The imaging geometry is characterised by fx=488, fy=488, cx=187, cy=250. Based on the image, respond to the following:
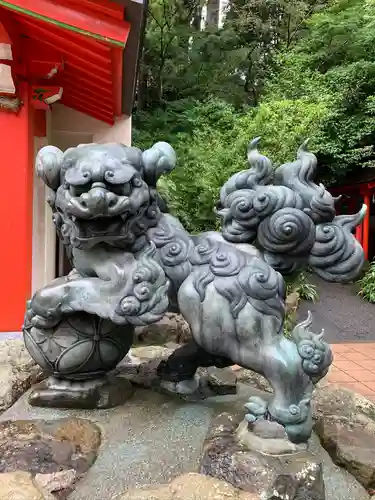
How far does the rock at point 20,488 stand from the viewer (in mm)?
1079

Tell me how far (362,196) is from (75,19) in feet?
32.0

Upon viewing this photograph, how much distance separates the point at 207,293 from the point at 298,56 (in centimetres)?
1087

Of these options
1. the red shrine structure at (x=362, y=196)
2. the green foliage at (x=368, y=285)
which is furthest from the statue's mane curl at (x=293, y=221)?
the red shrine structure at (x=362, y=196)

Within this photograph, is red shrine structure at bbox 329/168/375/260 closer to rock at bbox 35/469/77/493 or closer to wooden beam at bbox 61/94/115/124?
wooden beam at bbox 61/94/115/124

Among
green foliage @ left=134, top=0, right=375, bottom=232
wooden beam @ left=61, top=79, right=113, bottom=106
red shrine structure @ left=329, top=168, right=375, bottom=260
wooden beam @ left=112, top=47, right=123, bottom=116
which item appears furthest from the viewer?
red shrine structure @ left=329, top=168, right=375, bottom=260

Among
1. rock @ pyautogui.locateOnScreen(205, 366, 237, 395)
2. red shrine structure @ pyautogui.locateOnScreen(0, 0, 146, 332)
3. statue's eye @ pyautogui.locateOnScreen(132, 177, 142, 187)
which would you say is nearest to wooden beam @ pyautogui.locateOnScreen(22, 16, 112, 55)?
red shrine structure @ pyautogui.locateOnScreen(0, 0, 146, 332)

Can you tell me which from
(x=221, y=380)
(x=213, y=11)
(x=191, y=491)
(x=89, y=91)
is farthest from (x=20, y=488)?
(x=213, y=11)

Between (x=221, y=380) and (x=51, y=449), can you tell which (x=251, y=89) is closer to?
(x=221, y=380)

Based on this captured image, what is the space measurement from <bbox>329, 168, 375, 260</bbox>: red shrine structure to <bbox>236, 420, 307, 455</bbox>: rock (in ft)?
30.4

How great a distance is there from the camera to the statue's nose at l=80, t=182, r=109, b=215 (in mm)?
1323

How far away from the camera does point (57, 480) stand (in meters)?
1.24

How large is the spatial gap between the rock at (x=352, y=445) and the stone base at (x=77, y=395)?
708 mm

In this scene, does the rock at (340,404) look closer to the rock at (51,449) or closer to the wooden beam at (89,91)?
the rock at (51,449)

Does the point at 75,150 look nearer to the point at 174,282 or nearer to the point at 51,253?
the point at 174,282
